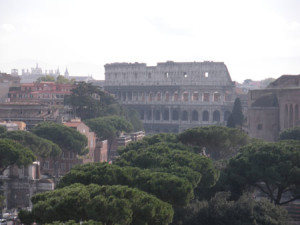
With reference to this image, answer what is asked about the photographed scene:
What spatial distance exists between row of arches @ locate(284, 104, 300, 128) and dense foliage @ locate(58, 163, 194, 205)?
2745 centimetres

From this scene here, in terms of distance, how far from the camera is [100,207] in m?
13.9

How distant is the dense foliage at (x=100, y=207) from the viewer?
13867 millimetres

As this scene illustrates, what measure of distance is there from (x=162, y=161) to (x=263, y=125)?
26744 mm

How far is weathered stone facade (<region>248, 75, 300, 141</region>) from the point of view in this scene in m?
44.6

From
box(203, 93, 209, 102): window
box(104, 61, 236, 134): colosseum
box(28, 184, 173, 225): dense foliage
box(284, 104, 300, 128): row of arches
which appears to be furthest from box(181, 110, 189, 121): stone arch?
box(28, 184, 173, 225): dense foliage

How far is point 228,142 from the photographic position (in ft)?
98.1

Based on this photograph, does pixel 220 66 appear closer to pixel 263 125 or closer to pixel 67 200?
pixel 263 125

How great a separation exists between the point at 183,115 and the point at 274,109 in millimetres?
31675

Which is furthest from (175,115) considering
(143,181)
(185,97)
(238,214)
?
(143,181)

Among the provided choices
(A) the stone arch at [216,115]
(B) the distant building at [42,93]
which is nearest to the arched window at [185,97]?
(A) the stone arch at [216,115]

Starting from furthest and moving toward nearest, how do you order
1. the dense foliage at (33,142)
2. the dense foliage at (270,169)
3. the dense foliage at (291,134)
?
1. the dense foliage at (291,134)
2. the dense foliage at (33,142)
3. the dense foliage at (270,169)

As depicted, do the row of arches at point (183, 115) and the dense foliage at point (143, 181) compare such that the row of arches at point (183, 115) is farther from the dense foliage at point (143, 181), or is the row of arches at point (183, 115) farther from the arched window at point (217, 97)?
the dense foliage at point (143, 181)

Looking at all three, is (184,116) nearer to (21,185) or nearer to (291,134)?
(291,134)

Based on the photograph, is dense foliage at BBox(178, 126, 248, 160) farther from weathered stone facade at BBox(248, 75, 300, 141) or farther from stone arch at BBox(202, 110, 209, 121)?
stone arch at BBox(202, 110, 209, 121)
